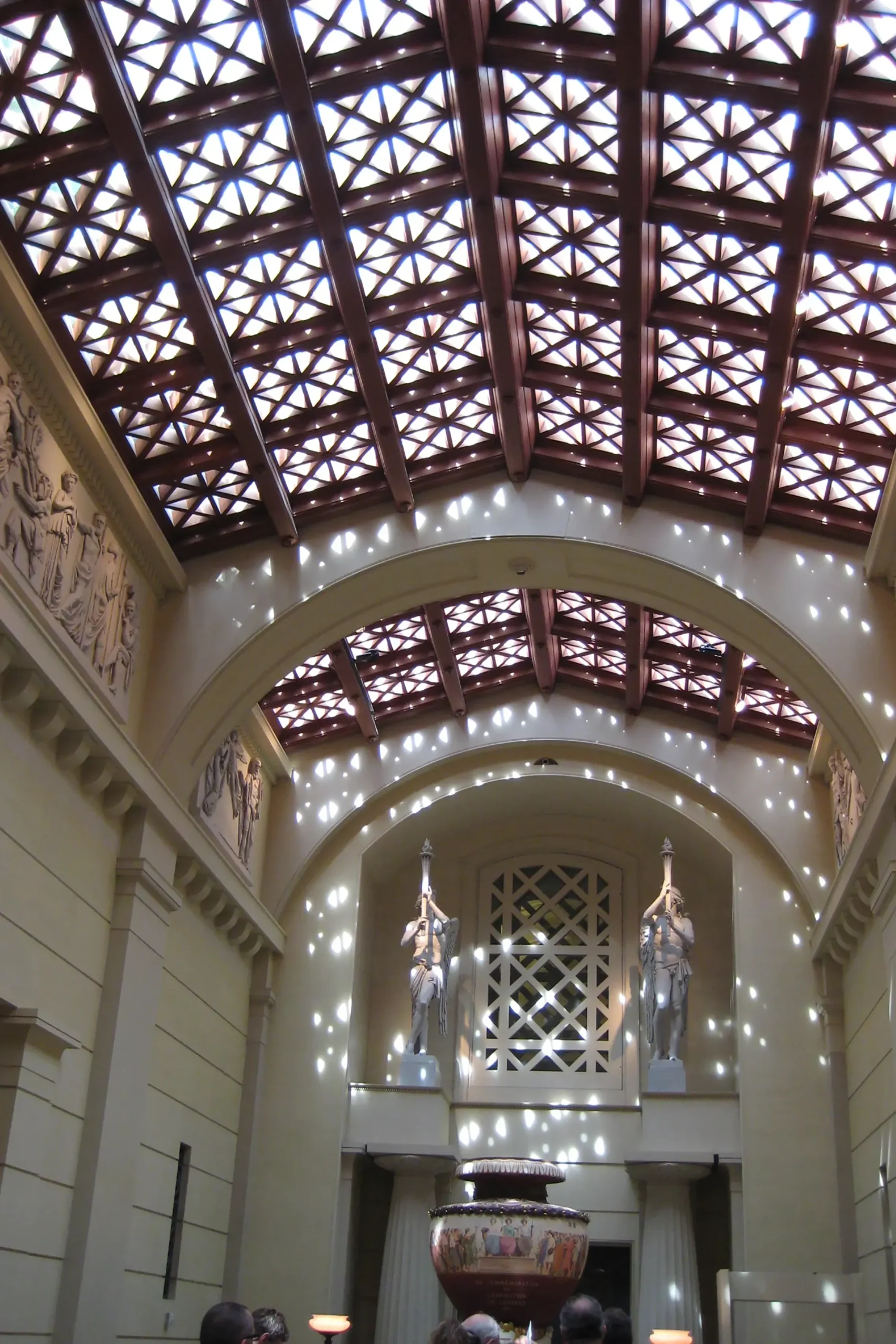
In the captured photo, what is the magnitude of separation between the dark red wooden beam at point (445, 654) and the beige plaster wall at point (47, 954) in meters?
5.36

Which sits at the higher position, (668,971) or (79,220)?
(79,220)

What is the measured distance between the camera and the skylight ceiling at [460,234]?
357 inches

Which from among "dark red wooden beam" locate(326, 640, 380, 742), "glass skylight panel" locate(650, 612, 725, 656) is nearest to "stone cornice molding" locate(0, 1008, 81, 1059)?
"dark red wooden beam" locate(326, 640, 380, 742)

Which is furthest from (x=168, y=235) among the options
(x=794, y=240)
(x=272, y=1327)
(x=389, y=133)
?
(x=272, y=1327)

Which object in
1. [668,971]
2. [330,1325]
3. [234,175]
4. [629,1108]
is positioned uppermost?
[234,175]

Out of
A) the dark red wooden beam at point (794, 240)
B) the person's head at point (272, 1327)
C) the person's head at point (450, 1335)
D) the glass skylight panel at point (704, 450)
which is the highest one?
the glass skylight panel at point (704, 450)

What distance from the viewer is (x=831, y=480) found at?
1291cm

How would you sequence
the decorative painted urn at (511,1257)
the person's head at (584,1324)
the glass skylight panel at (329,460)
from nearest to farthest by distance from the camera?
the person's head at (584,1324) → the decorative painted urn at (511,1257) → the glass skylight panel at (329,460)

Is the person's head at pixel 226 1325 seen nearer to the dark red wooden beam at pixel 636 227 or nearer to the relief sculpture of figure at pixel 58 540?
the relief sculpture of figure at pixel 58 540

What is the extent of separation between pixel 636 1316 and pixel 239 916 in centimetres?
722

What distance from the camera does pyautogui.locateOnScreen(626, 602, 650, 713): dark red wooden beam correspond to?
1583 cm

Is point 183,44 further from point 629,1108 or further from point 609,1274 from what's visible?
point 609,1274

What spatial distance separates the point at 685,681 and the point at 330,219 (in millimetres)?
9060

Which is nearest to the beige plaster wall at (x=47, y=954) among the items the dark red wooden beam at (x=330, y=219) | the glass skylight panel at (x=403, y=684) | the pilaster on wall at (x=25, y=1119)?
the pilaster on wall at (x=25, y=1119)
